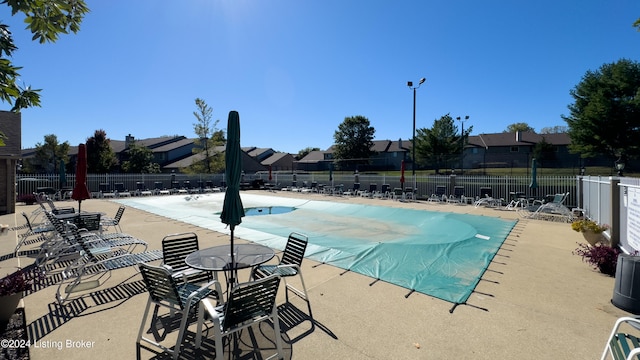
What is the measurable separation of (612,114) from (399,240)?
2774cm

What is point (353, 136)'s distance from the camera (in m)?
52.6

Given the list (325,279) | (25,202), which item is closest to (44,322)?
(325,279)

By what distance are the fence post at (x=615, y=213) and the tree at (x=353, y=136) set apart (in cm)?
4538

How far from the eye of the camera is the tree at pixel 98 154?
34281 millimetres

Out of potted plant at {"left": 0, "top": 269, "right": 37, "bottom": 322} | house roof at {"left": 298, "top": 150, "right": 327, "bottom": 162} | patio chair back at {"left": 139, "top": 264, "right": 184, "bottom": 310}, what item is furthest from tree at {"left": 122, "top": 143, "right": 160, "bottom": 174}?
patio chair back at {"left": 139, "top": 264, "right": 184, "bottom": 310}

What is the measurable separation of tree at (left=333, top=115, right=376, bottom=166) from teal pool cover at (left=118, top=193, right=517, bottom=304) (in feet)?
121

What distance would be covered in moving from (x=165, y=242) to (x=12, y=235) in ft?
24.9

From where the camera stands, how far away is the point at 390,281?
16.6 ft

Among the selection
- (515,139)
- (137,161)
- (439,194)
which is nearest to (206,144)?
(137,161)

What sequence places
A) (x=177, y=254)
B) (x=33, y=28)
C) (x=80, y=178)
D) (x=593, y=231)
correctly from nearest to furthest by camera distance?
(x=33, y=28), (x=177, y=254), (x=593, y=231), (x=80, y=178)

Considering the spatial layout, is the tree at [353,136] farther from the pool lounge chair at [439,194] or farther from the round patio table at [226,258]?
the round patio table at [226,258]

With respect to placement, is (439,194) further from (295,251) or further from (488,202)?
(295,251)

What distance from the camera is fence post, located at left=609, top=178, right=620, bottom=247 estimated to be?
250 inches

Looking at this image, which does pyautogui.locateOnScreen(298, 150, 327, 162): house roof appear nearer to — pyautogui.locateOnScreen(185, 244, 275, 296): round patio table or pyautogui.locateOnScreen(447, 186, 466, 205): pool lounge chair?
pyautogui.locateOnScreen(447, 186, 466, 205): pool lounge chair
